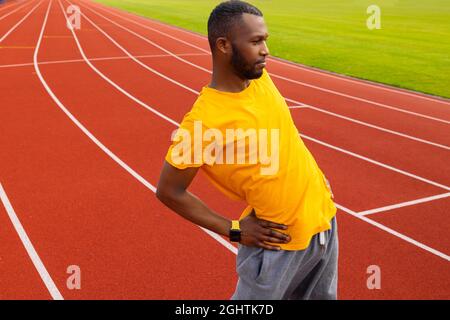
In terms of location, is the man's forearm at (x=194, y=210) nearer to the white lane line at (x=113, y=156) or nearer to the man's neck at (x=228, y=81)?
the man's neck at (x=228, y=81)

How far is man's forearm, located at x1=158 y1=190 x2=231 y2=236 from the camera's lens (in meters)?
1.92

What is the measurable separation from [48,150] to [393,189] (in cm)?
466

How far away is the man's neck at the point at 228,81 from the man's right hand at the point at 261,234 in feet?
1.83

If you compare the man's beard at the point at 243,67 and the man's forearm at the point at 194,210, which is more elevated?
the man's beard at the point at 243,67

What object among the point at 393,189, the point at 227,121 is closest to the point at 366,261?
the point at 393,189

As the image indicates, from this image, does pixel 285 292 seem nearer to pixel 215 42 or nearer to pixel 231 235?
pixel 231 235

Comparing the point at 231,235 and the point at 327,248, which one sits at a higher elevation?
the point at 231,235

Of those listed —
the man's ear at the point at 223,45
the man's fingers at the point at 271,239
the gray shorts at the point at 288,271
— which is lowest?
the gray shorts at the point at 288,271

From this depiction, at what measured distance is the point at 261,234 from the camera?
Answer: 1.92m

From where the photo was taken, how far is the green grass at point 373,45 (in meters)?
12.5

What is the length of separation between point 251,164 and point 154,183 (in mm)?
3907

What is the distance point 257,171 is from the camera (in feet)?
6.03

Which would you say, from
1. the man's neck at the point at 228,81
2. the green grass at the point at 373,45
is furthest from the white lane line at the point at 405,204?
the green grass at the point at 373,45

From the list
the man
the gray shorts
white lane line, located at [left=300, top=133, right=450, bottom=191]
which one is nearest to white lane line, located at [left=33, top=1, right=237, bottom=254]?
the gray shorts
